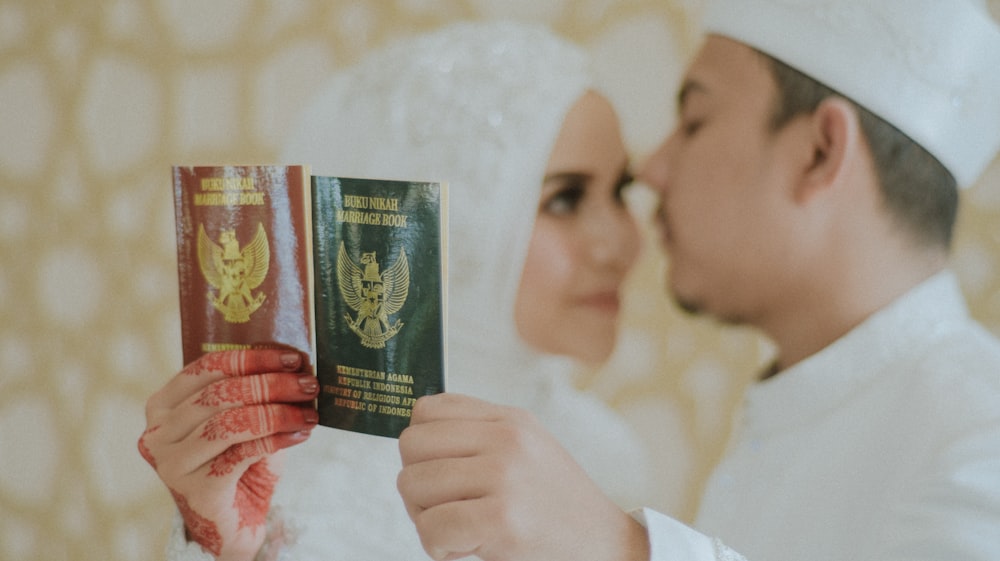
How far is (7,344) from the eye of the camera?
1.82 metres

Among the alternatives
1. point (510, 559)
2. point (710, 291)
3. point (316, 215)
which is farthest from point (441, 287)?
point (710, 291)

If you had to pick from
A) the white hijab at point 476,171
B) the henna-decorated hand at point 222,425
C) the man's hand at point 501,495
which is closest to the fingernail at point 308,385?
the henna-decorated hand at point 222,425

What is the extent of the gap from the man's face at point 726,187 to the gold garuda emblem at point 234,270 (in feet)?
1.88

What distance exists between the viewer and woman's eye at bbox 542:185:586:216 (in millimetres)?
1303

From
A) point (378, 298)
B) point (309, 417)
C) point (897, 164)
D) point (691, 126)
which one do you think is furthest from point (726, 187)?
point (309, 417)

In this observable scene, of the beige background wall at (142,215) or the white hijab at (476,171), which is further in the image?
the beige background wall at (142,215)

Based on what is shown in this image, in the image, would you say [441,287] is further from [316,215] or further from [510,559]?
[510,559]

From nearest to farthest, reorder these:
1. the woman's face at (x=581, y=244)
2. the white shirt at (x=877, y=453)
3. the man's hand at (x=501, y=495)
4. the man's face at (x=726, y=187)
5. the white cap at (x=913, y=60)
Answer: the man's hand at (x=501, y=495) → the white shirt at (x=877, y=453) → the white cap at (x=913, y=60) → the man's face at (x=726, y=187) → the woman's face at (x=581, y=244)

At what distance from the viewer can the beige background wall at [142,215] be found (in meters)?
1.36

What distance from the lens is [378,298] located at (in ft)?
3.25

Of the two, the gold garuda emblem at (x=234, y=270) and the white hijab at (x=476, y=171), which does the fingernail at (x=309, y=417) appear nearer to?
the gold garuda emblem at (x=234, y=270)

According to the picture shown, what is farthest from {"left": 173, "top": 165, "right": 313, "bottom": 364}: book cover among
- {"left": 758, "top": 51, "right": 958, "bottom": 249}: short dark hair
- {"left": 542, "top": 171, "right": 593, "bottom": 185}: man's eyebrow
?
{"left": 758, "top": 51, "right": 958, "bottom": 249}: short dark hair

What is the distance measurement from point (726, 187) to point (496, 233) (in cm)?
31

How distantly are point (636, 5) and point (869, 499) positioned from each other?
74cm
